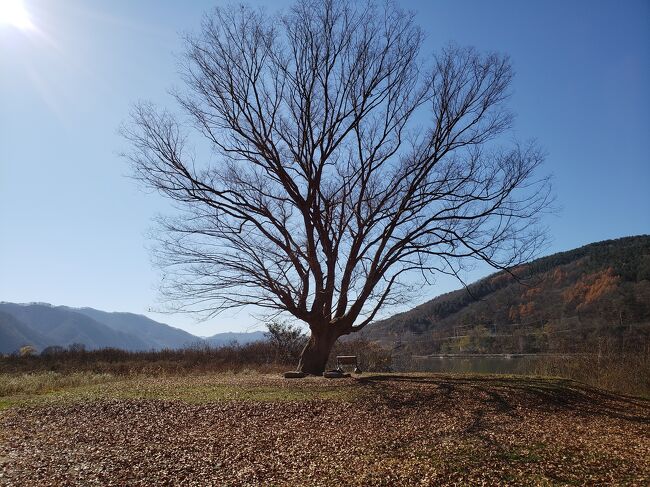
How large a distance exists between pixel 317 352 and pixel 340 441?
8.44m

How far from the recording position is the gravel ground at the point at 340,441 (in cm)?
618

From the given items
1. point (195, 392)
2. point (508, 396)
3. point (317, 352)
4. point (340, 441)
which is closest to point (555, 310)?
point (317, 352)

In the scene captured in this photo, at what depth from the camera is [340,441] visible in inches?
301

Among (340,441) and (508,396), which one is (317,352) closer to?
(508,396)

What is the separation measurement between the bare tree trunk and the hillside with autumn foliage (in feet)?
77.9

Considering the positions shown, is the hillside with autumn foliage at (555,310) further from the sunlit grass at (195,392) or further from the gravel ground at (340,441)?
the gravel ground at (340,441)

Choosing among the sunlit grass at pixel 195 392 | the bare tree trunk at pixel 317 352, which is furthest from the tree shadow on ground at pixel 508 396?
the bare tree trunk at pixel 317 352

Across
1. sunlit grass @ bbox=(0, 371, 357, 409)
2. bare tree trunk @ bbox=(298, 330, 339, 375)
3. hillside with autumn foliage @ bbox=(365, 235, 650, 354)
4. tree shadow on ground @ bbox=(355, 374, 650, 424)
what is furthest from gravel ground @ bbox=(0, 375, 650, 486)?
hillside with autumn foliage @ bbox=(365, 235, 650, 354)

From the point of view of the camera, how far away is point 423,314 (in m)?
71.9

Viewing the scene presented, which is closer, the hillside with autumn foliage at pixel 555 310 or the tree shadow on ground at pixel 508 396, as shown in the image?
the tree shadow on ground at pixel 508 396

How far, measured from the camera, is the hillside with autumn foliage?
142 ft

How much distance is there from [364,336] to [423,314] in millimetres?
45862

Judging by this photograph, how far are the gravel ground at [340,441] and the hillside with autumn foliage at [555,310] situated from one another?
2822cm

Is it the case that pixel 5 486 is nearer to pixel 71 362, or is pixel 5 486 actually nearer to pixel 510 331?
pixel 71 362
